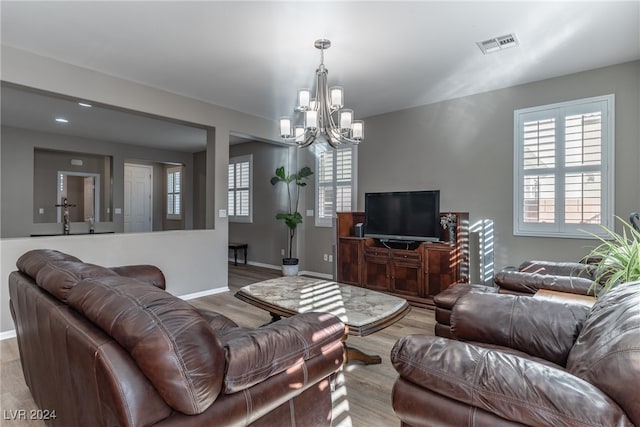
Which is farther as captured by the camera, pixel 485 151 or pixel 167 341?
pixel 485 151

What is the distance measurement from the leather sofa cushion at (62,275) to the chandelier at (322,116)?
76.6 inches

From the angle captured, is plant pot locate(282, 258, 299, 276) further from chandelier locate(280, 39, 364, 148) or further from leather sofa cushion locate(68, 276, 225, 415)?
leather sofa cushion locate(68, 276, 225, 415)

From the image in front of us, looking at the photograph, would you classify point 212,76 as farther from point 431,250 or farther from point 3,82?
point 431,250

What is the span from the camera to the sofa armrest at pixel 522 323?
157cm

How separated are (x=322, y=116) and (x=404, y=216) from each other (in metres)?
2.00

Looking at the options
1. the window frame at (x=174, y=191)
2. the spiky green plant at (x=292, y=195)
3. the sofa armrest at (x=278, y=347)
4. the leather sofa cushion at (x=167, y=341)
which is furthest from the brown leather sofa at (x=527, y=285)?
the window frame at (x=174, y=191)

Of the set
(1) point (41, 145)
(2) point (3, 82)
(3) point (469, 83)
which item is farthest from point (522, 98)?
(1) point (41, 145)

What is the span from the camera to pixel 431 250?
4.07 m

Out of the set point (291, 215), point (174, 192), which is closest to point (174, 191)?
point (174, 192)

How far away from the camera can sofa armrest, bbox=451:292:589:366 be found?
157 cm

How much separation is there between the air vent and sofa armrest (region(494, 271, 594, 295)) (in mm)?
2059

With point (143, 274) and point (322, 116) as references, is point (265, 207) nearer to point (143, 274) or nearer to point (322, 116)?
point (322, 116)

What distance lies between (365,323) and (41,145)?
23.6 feet

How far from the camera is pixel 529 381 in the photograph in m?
0.98
